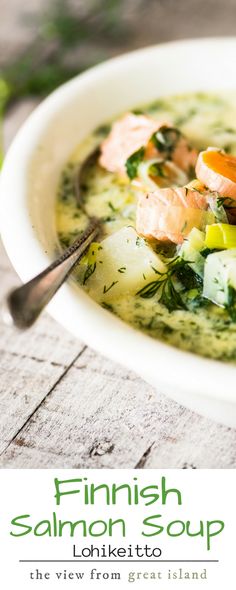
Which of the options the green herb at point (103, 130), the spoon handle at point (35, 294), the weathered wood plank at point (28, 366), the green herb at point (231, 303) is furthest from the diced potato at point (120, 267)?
the green herb at point (103, 130)

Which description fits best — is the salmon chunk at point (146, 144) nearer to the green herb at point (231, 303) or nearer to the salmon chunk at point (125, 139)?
the salmon chunk at point (125, 139)

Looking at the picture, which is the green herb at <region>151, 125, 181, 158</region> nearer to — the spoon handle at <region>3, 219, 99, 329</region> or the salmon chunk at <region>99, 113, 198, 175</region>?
the salmon chunk at <region>99, 113, 198, 175</region>

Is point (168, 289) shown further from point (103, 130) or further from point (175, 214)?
point (103, 130)

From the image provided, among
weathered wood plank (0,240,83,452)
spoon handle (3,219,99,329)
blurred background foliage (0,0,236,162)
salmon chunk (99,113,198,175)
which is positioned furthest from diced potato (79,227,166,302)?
blurred background foliage (0,0,236,162)

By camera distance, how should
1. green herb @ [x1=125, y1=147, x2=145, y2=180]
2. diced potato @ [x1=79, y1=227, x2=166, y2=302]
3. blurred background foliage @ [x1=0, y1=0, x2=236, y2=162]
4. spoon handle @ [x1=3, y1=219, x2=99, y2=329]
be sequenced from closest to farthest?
spoon handle @ [x1=3, y1=219, x2=99, y2=329] < diced potato @ [x1=79, y1=227, x2=166, y2=302] < green herb @ [x1=125, y1=147, x2=145, y2=180] < blurred background foliage @ [x1=0, y1=0, x2=236, y2=162]

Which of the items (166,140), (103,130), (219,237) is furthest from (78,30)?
(219,237)

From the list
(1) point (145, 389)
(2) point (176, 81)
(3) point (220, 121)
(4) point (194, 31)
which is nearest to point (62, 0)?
(4) point (194, 31)
